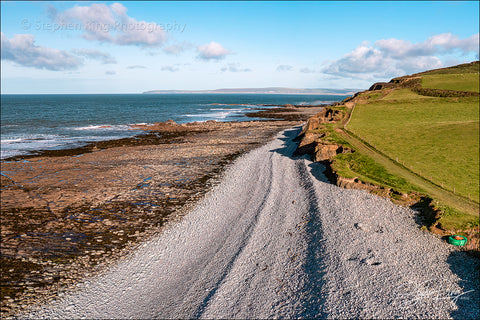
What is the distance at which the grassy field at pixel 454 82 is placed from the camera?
4584 cm

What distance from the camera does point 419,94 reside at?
154 ft

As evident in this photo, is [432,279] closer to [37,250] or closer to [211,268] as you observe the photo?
[211,268]

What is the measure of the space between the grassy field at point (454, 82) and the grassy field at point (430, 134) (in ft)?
25.2

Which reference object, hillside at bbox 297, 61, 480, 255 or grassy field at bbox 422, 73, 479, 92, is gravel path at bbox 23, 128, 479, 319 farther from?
grassy field at bbox 422, 73, 479, 92

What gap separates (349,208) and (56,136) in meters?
62.3

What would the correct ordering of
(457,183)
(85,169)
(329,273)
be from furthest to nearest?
(85,169) < (457,183) < (329,273)

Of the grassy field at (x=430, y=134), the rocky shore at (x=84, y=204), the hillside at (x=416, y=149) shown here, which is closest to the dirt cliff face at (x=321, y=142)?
the hillside at (x=416, y=149)

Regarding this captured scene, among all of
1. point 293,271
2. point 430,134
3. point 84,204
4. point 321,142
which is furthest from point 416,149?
point 84,204

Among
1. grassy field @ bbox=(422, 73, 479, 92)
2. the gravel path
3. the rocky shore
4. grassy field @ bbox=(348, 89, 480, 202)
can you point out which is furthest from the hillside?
the rocky shore

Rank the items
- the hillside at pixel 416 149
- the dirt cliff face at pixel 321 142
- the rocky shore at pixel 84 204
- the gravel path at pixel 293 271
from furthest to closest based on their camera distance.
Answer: the dirt cliff face at pixel 321 142 < the hillside at pixel 416 149 < the rocky shore at pixel 84 204 < the gravel path at pixel 293 271

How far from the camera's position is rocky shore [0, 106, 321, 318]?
15.9m

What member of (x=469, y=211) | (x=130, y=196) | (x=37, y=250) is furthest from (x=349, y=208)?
(x=37, y=250)

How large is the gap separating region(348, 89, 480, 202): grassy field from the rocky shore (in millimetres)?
19547

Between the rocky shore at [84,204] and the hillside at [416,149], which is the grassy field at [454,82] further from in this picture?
the rocky shore at [84,204]
